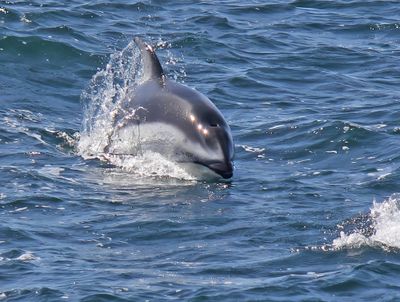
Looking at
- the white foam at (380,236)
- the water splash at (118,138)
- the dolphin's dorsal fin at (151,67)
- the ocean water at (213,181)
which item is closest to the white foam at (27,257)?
the ocean water at (213,181)

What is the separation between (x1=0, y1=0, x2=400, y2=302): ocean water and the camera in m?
13.7

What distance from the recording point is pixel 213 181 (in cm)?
1778

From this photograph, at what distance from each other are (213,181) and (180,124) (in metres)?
0.96

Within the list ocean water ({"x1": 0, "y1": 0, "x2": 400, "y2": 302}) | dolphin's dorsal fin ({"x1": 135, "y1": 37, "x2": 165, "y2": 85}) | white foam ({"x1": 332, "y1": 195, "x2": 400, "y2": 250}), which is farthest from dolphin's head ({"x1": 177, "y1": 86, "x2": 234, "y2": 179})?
white foam ({"x1": 332, "y1": 195, "x2": 400, "y2": 250})

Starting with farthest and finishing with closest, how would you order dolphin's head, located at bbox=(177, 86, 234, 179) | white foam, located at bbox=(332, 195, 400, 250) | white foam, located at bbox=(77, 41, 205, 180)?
1. white foam, located at bbox=(77, 41, 205, 180)
2. dolphin's head, located at bbox=(177, 86, 234, 179)
3. white foam, located at bbox=(332, 195, 400, 250)

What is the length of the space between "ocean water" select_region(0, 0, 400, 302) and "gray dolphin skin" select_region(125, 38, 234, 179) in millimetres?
252

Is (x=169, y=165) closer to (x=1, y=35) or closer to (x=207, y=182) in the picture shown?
(x=207, y=182)

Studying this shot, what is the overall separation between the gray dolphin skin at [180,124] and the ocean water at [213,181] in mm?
252

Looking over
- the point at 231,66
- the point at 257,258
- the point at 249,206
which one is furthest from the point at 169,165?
the point at 231,66

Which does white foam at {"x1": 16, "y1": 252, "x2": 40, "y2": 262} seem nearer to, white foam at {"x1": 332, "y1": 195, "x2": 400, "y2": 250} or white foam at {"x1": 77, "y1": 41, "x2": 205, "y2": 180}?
white foam at {"x1": 332, "y1": 195, "x2": 400, "y2": 250}

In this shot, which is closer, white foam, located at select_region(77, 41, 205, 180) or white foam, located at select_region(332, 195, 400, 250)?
white foam, located at select_region(332, 195, 400, 250)

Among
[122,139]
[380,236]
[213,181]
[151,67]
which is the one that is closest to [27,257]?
[380,236]

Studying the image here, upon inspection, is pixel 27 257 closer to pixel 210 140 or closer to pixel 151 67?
pixel 210 140

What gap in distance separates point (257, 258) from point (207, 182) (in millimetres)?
3601
